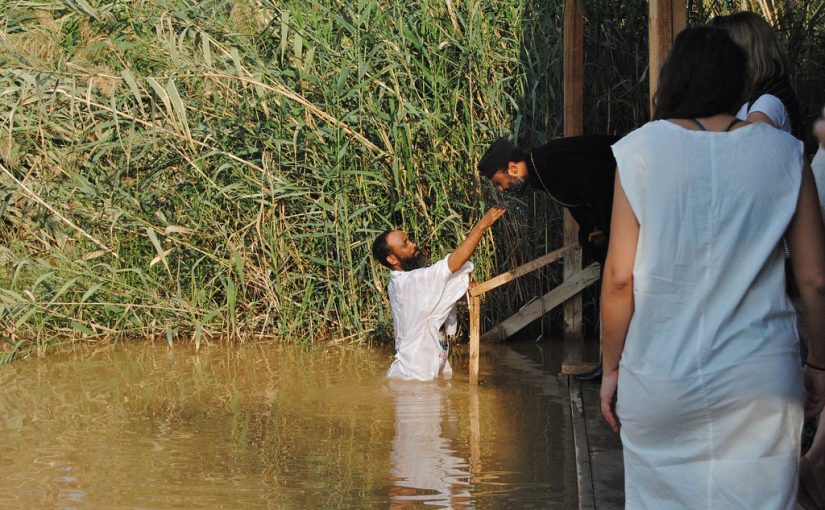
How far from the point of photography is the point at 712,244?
2.46 m

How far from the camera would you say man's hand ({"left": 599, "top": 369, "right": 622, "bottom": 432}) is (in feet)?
8.79

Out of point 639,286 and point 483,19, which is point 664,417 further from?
point 483,19

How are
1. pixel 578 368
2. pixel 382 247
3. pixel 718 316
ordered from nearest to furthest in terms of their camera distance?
pixel 718 316, pixel 578 368, pixel 382 247

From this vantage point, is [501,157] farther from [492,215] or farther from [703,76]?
[703,76]

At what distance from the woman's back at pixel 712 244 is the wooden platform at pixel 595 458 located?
1833 millimetres

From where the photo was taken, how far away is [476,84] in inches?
322

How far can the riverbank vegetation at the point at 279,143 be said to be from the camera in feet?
26.4

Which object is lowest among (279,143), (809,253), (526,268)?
(526,268)

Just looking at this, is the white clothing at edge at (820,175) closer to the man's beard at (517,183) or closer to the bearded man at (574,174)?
the bearded man at (574,174)

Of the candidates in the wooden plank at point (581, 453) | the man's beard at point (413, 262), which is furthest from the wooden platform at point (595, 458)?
the man's beard at point (413, 262)

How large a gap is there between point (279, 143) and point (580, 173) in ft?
9.92

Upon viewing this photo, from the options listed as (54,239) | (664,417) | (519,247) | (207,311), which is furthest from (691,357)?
(54,239)

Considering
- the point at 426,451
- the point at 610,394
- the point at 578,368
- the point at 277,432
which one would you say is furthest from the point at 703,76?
the point at 578,368

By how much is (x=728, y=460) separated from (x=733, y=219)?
509mm
